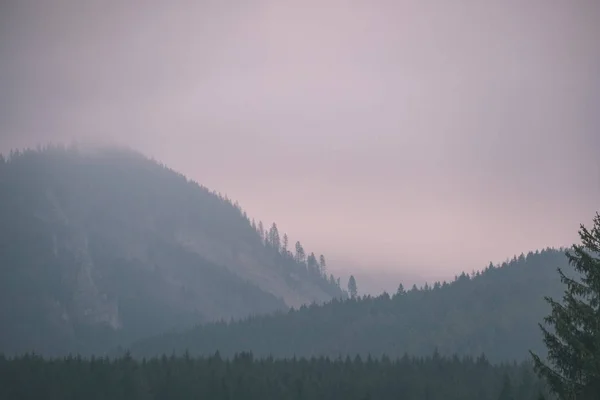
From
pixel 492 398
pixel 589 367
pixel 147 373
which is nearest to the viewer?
pixel 589 367

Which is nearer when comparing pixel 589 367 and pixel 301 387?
pixel 589 367

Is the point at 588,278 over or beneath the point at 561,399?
over

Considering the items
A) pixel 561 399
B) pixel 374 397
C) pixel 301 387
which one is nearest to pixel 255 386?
pixel 301 387

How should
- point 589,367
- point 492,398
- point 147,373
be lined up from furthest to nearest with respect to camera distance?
point 147,373, point 492,398, point 589,367

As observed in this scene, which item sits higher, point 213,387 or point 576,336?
point 576,336

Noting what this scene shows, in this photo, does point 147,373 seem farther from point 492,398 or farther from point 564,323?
point 564,323

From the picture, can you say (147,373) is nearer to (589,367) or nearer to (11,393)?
(11,393)

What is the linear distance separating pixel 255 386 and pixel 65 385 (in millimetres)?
44173

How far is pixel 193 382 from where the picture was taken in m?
192

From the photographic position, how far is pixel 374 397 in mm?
187125

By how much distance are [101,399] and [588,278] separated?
16252 cm

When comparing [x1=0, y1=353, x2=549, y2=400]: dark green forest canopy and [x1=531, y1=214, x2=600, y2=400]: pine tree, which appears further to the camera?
[x1=0, y1=353, x2=549, y2=400]: dark green forest canopy

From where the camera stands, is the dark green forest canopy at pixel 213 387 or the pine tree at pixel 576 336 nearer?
the pine tree at pixel 576 336

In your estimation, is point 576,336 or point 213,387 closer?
point 576,336
